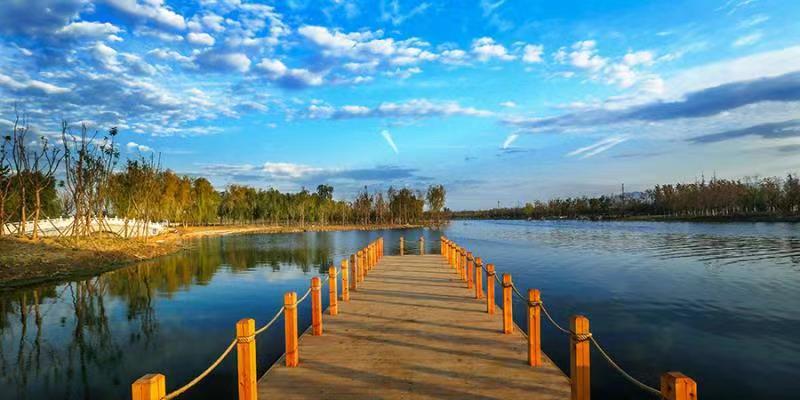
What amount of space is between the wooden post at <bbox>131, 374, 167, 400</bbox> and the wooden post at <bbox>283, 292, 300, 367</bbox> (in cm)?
353

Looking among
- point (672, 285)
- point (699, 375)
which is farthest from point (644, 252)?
point (699, 375)

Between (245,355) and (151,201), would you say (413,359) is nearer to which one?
(245,355)

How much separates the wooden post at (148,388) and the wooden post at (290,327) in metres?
3.53

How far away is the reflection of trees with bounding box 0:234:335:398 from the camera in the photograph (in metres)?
9.55

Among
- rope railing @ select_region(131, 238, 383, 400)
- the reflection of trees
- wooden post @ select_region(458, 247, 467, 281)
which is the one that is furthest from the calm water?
rope railing @ select_region(131, 238, 383, 400)

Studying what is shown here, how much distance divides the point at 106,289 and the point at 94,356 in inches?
440

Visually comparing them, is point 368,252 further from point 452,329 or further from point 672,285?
point 672,285

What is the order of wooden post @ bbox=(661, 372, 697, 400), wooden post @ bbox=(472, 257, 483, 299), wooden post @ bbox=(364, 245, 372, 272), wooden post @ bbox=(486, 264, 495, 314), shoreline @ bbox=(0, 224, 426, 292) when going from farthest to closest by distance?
shoreline @ bbox=(0, 224, 426, 292) → wooden post @ bbox=(364, 245, 372, 272) → wooden post @ bbox=(472, 257, 483, 299) → wooden post @ bbox=(486, 264, 495, 314) → wooden post @ bbox=(661, 372, 697, 400)

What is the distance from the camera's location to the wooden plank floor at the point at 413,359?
6.20 metres

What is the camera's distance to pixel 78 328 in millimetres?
13680

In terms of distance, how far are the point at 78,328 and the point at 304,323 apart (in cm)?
648

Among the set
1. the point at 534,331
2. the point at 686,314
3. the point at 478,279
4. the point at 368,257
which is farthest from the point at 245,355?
the point at 686,314

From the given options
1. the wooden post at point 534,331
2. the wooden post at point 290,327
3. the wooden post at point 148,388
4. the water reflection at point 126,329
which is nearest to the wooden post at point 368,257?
the water reflection at point 126,329

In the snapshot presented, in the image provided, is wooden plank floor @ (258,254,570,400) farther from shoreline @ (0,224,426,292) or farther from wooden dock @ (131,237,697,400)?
shoreline @ (0,224,426,292)
